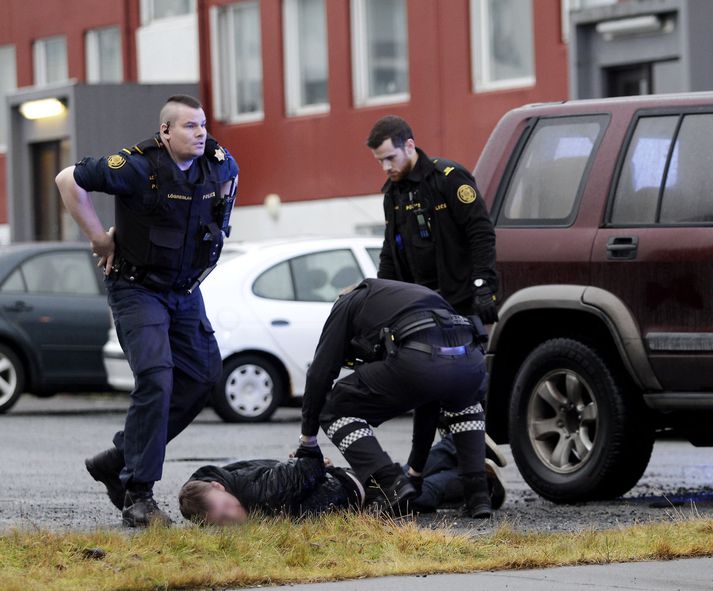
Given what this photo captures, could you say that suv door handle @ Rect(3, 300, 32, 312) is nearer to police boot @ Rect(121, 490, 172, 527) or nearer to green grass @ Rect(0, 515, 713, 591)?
police boot @ Rect(121, 490, 172, 527)

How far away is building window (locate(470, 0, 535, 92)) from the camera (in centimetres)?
2461

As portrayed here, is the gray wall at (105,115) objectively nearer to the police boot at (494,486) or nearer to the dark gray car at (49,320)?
the dark gray car at (49,320)

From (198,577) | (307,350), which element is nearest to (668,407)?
(198,577)

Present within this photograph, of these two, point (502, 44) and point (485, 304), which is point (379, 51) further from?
point (485, 304)

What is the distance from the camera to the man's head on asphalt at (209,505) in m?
7.86

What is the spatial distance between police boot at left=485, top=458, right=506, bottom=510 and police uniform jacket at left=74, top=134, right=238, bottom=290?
1.63 meters

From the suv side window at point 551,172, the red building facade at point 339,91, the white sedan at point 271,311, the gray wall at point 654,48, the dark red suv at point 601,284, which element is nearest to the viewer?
the dark red suv at point 601,284

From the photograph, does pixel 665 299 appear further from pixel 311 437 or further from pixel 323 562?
pixel 323 562

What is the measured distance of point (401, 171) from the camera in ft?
29.5

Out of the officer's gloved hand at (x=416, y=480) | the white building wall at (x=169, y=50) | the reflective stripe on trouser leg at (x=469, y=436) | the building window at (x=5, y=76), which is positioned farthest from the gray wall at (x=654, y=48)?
the building window at (x=5, y=76)

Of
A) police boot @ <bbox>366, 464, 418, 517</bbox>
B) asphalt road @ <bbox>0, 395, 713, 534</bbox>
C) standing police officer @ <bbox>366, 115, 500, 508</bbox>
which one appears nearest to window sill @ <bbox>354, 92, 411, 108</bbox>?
asphalt road @ <bbox>0, 395, 713, 534</bbox>

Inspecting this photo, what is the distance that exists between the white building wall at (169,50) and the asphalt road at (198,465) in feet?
41.7

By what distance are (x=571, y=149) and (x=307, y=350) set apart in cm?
664

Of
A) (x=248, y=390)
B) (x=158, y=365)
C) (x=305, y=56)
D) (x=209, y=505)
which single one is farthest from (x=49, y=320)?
(x=305, y=56)
